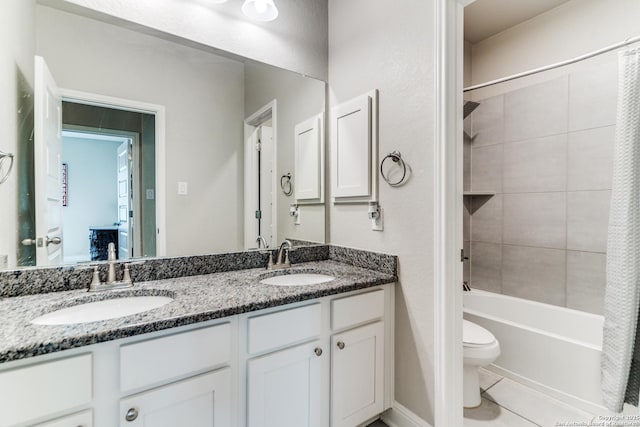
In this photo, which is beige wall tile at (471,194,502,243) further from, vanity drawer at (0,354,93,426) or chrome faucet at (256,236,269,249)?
vanity drawer at (0,354,93,426)

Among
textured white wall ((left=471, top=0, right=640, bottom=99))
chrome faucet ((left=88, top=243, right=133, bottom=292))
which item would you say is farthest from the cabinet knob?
textured white wall ((left=471, top=0, right=640, bottom=99))

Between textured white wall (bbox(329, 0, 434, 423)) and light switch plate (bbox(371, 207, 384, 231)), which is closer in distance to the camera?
textured white wall (bbox(329, 0, 434, 423))

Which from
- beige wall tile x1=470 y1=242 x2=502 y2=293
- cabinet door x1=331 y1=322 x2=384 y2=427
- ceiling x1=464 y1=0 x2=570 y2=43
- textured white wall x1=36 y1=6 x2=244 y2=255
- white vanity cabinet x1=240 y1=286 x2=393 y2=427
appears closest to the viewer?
white vanity cabinet x1=240 y1=286 x2=393 y2=427

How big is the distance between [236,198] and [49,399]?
1.11 metres

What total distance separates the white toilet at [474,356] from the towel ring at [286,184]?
1372 millimetres

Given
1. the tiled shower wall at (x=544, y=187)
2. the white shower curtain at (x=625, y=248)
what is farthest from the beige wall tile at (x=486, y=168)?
the white shower curtain at (x=625, y=248)

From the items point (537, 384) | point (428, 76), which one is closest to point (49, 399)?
point (428, 76)

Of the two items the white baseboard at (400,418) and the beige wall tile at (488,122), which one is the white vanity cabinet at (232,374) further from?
the beige wall tile at (488,122)

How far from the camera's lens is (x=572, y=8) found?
6.84ft

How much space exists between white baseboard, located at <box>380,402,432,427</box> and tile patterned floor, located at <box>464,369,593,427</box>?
355mm

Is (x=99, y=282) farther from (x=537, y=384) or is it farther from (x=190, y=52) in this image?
(x=537, y=384)

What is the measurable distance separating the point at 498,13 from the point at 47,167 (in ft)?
9.87

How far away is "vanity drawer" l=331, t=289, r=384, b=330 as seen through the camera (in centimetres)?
133

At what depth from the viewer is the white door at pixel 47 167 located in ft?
3.78
